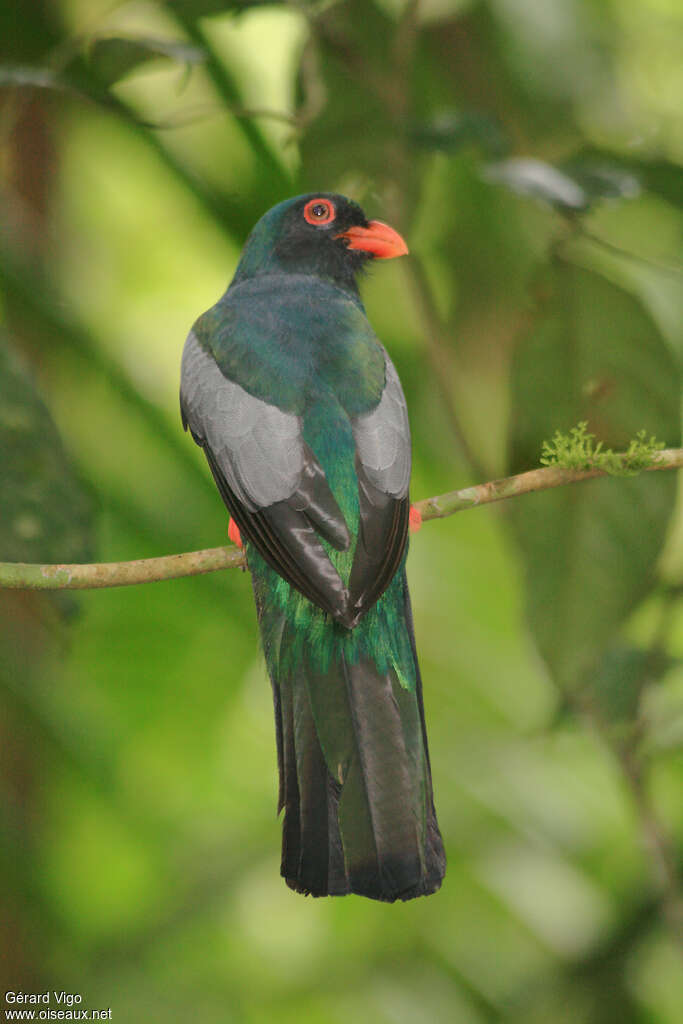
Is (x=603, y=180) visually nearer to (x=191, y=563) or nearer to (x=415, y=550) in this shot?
(x=191, y=563)

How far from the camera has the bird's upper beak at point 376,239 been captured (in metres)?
2.95

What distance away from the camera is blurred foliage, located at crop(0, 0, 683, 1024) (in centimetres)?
266

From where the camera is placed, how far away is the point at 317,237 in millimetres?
3072

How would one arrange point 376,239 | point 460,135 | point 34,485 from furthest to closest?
point 376,239 < point 460,135 < point 34,485

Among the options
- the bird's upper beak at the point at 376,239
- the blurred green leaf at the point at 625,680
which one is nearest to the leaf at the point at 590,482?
the blurred green leaf at the point at 625,680

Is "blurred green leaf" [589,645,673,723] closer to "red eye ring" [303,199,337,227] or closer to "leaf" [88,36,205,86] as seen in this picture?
"red eye ring" [303,199,337,227]

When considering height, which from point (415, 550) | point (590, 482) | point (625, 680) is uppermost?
point (590, 482)

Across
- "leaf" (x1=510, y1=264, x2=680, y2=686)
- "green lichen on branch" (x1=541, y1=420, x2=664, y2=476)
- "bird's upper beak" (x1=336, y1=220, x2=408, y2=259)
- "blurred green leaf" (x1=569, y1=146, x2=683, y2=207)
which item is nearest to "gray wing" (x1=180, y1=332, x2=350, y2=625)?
"green lichen on branch" (x1=541, y1=420, x2=664, y2=476)

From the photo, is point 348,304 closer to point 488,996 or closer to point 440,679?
point 440,679

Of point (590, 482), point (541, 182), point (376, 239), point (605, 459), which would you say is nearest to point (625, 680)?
point (590, 482)

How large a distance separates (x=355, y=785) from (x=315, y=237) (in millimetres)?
1679

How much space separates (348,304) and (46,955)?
2240 millimetres

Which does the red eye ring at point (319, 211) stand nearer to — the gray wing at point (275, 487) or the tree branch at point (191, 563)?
the gray wing at point (275, 487)

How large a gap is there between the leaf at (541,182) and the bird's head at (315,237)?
0.63m
